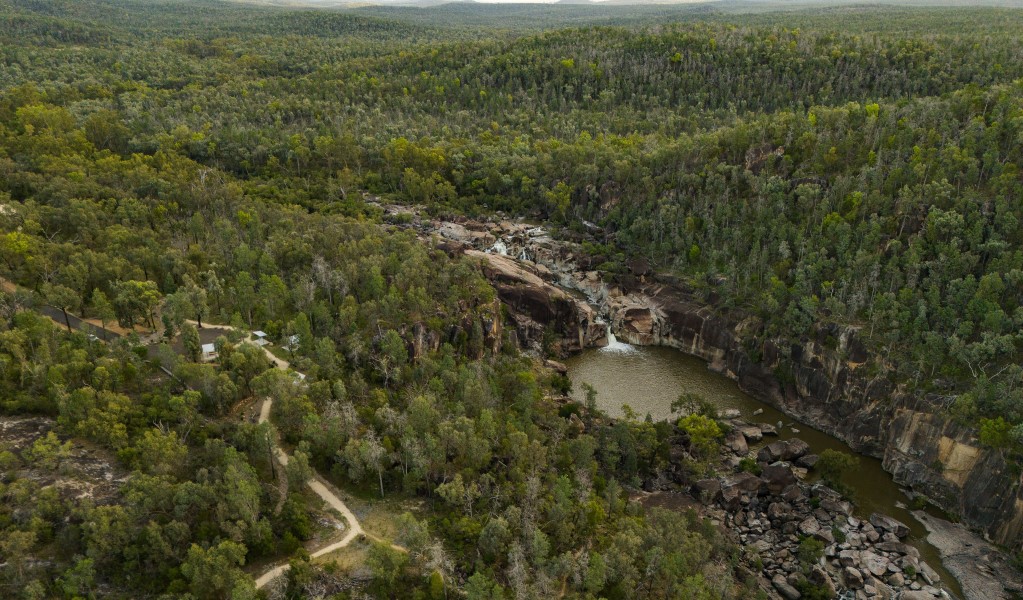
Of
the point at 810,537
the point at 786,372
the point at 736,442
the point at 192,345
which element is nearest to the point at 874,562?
the point at 810,537

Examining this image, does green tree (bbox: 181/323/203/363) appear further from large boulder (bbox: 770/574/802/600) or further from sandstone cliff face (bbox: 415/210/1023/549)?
large boulder (bbox: 770/574/802/600)

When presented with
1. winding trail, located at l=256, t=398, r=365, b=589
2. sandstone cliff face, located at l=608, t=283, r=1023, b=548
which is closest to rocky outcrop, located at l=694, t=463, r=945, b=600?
sandstone cliff face, located at l=608, t=283, r=1023, b=548

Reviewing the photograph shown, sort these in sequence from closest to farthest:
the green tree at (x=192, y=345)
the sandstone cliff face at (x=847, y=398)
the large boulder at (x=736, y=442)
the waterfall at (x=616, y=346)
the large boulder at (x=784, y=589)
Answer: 1. the large boulder at (x=784, y=589)
2. the sandstone cliff face at (x=847, y=398)
3. the green tree at (x=192, y=345)
4. the large boulder at (x=736, y=442)
5. the waterfall at (x=616, y=346)

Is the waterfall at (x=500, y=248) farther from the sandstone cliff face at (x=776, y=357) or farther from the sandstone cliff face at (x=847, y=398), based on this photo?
the sandstone cliff face at (x=847, y=398)

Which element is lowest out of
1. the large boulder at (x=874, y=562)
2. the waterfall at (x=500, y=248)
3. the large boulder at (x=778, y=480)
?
the large boulder at (x=874, y=562)

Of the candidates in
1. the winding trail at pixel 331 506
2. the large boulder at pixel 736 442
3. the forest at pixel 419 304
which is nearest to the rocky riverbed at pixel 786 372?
the forest at pixel 419 304

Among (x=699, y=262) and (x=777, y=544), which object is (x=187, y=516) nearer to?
(x=777, y=544)
